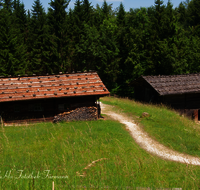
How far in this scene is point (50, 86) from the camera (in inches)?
737

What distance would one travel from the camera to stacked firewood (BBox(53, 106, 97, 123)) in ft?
57.5

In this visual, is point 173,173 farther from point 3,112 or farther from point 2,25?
point 2,25

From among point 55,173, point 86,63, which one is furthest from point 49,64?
point 55,173

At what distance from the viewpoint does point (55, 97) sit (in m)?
17.4

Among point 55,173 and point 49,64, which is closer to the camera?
point 55,173

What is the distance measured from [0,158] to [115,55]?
39862mm

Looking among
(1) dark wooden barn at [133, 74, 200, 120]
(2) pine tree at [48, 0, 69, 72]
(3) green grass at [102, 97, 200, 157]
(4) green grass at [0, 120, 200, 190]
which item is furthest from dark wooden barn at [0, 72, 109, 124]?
(2) pine tree at [48, 0, 69, 72]

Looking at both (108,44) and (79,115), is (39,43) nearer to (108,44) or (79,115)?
(108,44)

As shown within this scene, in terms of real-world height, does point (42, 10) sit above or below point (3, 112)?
above

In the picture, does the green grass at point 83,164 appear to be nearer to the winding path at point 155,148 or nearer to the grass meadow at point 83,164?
the grass meadow at point 83,164

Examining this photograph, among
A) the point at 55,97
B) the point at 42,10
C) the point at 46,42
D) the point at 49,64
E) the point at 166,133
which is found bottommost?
the point at 166,133

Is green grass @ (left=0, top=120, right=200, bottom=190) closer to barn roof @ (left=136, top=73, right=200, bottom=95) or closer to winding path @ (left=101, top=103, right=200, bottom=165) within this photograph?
winding path @ (left=101, top=103, right=200, bottom=165)

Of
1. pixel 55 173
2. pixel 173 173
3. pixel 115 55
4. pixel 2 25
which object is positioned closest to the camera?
pixel 55 173

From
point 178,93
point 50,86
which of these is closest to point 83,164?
point 50,86
